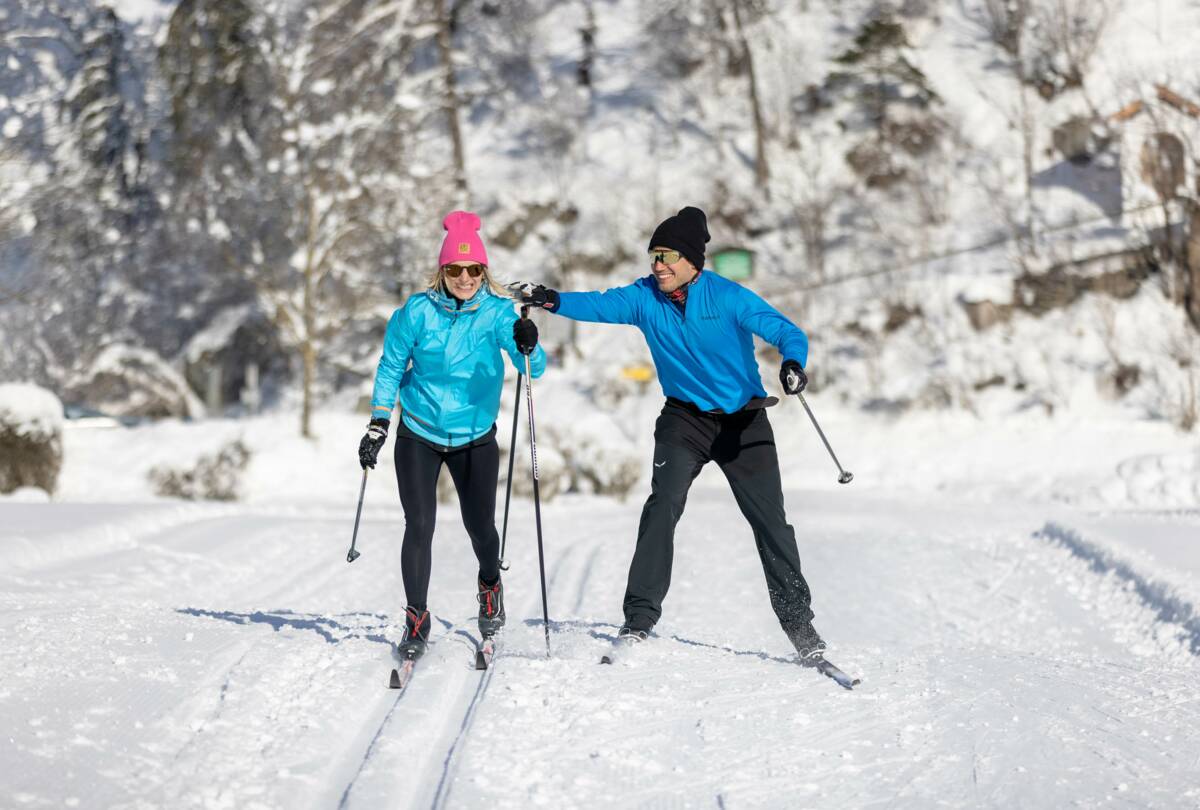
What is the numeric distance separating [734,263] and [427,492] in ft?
98.3

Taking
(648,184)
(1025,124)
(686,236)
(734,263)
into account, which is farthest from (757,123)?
(686,236)

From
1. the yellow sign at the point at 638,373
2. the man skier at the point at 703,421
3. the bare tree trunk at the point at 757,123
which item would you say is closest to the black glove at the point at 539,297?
the man skier at the point at 703,421

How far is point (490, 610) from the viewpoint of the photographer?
535 centimetres

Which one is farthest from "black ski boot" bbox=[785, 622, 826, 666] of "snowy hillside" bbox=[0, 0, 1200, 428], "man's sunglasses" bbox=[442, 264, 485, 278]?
"snowy hillside" bbox=[0, 0, 1200, 428]

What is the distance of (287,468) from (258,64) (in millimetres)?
11645

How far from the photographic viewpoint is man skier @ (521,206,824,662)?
5.02m

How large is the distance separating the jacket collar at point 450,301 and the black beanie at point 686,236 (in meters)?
0.80

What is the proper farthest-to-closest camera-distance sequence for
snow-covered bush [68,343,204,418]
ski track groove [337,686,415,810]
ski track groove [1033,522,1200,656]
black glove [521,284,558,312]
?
1. snow-covered bush [68,343,204,418]
2. ski track groove [1033,522,1200,656]
3. black glove [521,284,558,312]
4. ski track groove [337,686,415,810]

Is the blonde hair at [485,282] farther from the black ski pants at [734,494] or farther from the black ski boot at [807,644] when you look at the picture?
the black ski boot at [807,644]

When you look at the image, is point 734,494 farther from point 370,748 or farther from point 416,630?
point 370,748

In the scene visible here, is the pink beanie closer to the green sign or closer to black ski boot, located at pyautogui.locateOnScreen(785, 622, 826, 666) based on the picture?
black ski boot, located at pyautogui.locateOnScreen(785, 622, 826, 666)

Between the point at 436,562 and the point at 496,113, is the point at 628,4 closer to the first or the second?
the point at 496,113

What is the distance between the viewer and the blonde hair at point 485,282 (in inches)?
201

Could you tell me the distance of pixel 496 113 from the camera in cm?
4762
